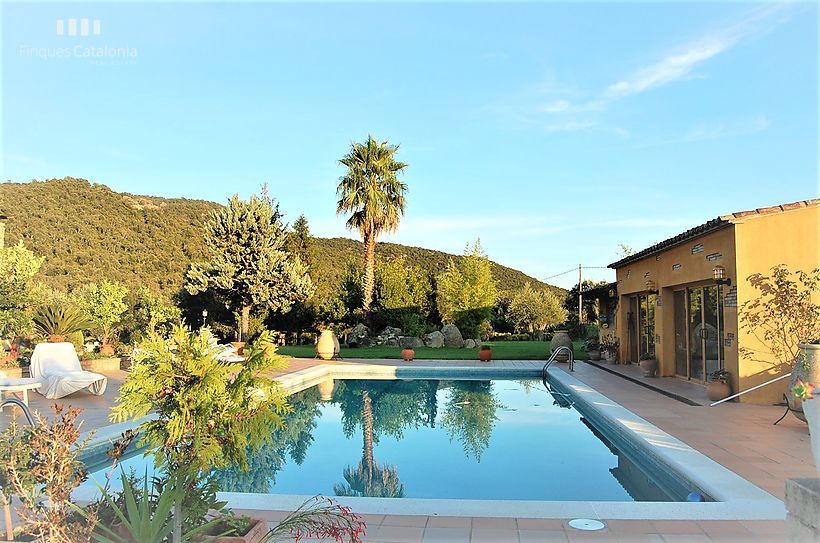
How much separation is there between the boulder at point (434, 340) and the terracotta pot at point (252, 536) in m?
22.4

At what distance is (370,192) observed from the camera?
1000 inches

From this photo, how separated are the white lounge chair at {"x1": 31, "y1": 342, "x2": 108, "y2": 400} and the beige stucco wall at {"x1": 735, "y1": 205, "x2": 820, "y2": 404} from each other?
1106 cm

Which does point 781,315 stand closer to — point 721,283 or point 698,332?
point 721,283

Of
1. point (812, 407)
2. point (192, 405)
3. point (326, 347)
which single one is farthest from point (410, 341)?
point (812, 407)

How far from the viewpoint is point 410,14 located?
11.8 m

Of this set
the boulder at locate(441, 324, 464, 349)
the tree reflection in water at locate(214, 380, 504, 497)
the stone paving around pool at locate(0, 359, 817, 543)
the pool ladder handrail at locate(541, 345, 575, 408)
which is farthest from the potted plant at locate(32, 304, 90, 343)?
the boulder at locate(441, 324, 464, 349)

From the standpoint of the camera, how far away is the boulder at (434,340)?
2605cm

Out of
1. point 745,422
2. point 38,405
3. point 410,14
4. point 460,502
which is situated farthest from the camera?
point 410,14

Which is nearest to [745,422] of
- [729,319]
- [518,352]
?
[729,319]

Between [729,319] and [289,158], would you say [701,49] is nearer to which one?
[729,319]

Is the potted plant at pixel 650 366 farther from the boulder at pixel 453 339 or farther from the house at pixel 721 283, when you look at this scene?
the boulder at pixel 453 339

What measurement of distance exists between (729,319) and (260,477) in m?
8.03

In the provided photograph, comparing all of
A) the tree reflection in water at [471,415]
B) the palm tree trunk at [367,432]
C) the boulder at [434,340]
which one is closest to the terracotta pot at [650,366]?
the tree reflection in water at [471,415]

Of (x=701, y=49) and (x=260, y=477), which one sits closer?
(x=260, y=477)
